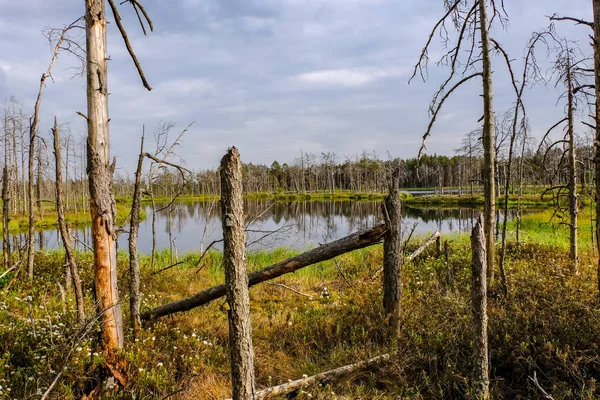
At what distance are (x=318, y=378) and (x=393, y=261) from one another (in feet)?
6.64

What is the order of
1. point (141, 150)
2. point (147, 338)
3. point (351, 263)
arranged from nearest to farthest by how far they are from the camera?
point (147, 338)
point (141, 150)
point (351, 263)

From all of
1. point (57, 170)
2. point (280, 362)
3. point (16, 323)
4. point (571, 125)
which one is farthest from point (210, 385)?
point (571, 125)

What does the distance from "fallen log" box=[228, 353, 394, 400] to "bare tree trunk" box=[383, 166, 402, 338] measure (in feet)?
2.78

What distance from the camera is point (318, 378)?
4395 millimetres

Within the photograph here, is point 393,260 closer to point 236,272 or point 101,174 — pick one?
point 236,272

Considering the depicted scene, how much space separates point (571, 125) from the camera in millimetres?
8883

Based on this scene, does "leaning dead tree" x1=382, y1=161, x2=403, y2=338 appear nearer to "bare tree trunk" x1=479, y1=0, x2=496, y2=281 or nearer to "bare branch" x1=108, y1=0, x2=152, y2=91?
"bare tree trunk" x1=479, y1=0, x2=496, y2=281

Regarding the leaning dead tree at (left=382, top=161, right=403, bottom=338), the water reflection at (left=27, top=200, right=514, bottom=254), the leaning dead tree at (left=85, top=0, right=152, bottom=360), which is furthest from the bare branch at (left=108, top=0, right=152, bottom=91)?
the leaning dead tree at (left=382, top=161, right=403, bottom=338)

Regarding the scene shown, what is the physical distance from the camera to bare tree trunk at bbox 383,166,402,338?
546 centimetres

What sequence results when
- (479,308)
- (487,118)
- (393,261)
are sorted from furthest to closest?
1. (487,118)
2. (393,261)
3. (479,308)

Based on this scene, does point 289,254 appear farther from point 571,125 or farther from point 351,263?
point 571,125

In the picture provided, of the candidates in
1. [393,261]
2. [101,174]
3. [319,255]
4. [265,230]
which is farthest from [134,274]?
[265,230]

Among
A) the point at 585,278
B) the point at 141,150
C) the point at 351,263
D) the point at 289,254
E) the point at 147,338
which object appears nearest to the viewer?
the point at 147,338

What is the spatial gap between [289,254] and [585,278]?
9124mm
